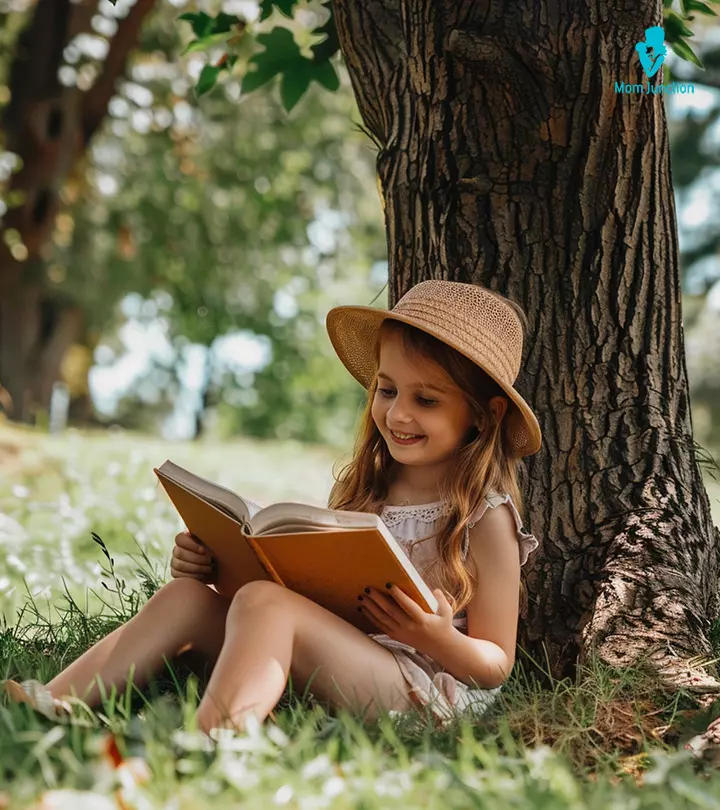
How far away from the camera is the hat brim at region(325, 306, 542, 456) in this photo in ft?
8.84

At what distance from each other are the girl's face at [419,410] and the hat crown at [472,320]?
0.12 meters

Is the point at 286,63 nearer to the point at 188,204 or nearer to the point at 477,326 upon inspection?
the point at 477,326

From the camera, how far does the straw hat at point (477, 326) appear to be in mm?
2680

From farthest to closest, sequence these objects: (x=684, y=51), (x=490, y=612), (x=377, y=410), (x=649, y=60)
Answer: (x=684, y=51)
(x=649, y=60)
(x=377, y=410)
(x=490, y=612)

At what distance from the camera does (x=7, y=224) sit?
1131 centimetres

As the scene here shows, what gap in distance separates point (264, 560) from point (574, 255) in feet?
4.48

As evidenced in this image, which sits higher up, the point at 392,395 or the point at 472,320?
the point at 472,320

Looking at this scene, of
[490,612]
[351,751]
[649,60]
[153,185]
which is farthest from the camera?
[153,185]

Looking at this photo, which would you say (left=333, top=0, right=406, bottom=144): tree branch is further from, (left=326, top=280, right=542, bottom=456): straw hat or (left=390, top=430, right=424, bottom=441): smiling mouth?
(left=390, top=430, right=424, bottom=441): smiling mouth

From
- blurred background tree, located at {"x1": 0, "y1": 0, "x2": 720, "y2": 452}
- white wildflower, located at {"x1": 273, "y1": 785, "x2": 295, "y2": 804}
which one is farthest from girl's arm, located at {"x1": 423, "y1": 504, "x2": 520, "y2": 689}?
blurred background tree, located at {"x1": 0, "y1": 0, "x2": 720, "y2": 452}

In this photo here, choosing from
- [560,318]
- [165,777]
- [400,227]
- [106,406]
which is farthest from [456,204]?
[106,406]

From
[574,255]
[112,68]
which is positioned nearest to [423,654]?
[574,255]

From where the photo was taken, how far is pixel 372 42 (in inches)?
137

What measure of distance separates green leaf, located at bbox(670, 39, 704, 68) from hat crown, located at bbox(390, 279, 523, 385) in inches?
53.3
